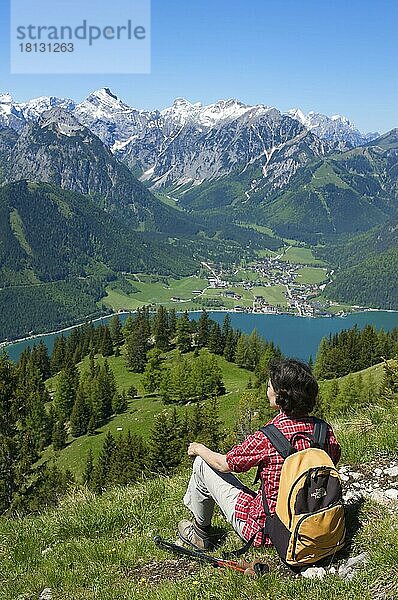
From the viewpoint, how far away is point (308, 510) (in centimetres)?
639

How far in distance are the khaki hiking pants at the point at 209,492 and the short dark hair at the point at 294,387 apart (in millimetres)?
1870

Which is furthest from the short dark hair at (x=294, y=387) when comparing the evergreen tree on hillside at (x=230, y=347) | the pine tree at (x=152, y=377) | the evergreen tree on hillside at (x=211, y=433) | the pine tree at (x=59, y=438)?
the evergreen tree on hillside at (x=230, y=347)

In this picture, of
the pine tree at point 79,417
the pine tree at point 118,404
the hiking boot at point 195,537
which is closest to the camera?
the hiking boot at point 195,537

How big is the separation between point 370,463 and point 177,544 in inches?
157

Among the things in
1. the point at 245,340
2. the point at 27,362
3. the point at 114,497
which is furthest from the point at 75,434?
the point at 114,497

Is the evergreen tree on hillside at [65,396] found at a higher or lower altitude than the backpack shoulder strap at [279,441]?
lower

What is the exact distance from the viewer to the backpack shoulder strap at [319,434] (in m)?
7.08

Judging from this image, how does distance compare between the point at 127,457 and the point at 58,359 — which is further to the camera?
the point at 58,359

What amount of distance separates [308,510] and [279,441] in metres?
0.97

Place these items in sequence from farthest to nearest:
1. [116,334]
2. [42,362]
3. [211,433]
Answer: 1. [116,334]
2. [42,362]
3. [211,433]

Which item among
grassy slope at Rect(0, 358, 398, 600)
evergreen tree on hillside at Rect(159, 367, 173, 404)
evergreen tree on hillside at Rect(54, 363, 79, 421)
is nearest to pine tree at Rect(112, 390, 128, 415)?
evergreen tree on hillside at Rect(159, 367, 173, 404)

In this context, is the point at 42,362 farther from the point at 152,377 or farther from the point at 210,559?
the point at 210,559

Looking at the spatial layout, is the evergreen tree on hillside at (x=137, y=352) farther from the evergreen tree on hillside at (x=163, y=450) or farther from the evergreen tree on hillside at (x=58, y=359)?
the evergreen tree on hillside at (x=163, y=450)

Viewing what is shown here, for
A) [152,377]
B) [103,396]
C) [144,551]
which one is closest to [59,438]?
[103,396]
